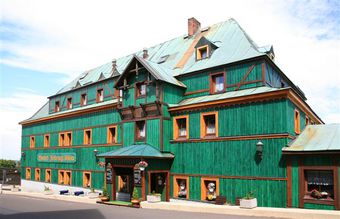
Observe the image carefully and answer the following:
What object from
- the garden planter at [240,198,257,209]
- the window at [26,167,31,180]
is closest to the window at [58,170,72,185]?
the window at [26,167,31,180]

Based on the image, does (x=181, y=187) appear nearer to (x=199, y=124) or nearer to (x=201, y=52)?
(x=199, y=124)

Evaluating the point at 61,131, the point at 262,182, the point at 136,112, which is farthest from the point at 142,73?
the point at 61,131

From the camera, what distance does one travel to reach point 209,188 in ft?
74.0

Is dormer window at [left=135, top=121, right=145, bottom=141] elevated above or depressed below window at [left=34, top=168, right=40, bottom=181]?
above

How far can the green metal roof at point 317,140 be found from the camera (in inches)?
725

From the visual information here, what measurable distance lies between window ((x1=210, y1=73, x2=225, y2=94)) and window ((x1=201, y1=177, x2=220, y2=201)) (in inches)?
246

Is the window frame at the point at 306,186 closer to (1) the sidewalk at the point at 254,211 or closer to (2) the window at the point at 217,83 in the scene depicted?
(1) the sidewalk at the point at 254,211

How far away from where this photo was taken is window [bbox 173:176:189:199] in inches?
929

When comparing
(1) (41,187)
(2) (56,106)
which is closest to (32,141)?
(2) (56,106)

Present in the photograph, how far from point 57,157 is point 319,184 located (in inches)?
1076

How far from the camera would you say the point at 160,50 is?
3328 centimetres

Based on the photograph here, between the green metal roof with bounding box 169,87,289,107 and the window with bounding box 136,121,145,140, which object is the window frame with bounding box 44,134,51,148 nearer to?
the window with bounding box 136,121,145,140

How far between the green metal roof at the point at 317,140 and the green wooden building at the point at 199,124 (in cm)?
54

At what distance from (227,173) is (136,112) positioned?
877 centimetres
